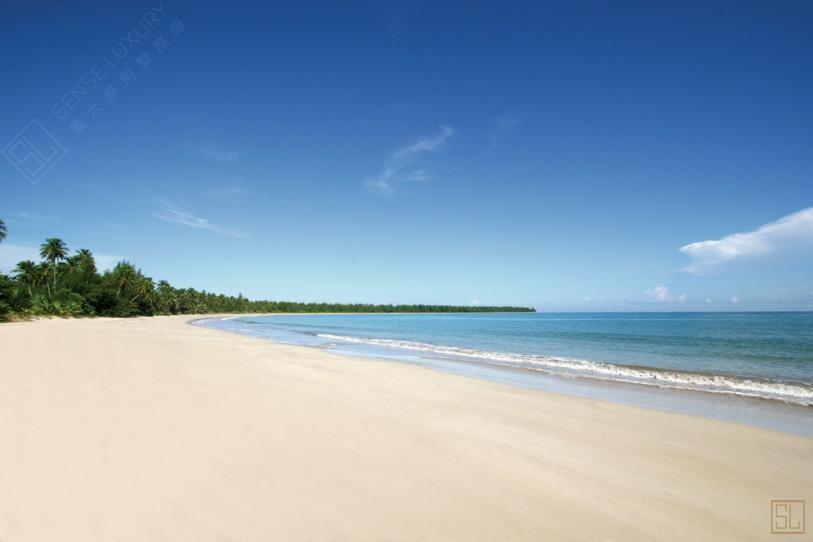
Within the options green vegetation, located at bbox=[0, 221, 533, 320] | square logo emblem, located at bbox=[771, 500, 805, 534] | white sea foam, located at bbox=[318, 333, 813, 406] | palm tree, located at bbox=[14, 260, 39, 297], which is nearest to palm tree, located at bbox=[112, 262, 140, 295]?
green vegetation, located at bbox=[0, 221, 533, 320]

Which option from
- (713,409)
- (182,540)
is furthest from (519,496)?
(713,409)

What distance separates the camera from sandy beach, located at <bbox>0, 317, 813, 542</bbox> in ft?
11.3

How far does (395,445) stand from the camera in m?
5.63

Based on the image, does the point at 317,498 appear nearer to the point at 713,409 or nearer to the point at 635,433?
the point at 635,433

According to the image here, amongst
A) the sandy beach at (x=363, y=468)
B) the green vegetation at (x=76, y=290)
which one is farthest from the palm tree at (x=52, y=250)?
the sandy beach at (x=363, y=468)

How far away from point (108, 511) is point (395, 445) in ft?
11.2

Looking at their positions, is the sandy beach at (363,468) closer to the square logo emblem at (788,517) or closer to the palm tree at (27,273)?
the square logo emblem at (788,517)

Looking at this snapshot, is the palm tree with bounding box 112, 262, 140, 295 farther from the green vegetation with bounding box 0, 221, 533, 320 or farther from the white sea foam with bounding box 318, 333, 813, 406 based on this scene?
the white sea foam with bounding box 318, 333, 813, 406

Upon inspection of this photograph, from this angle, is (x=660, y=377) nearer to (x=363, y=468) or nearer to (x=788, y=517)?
(x=788, y=517)

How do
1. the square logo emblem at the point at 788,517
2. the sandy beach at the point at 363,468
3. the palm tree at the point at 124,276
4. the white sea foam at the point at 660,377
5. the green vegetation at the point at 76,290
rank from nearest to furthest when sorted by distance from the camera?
1. the sandy beach at the point at 363,468
2. the square logo emblem at the point at 788,517
3. the white sea foam at the point at 660,377
4. the green vegetation at the point at 76,290
5. the palm tree at the point at 124,276

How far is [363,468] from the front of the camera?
4.70 m

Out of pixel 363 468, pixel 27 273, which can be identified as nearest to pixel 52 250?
pixel 27 273

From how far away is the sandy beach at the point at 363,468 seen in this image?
346 cm

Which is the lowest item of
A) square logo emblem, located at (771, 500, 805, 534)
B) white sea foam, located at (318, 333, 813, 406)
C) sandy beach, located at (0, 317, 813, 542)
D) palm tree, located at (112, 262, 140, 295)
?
white sea foam, located at (318, 333, 813, 406)
